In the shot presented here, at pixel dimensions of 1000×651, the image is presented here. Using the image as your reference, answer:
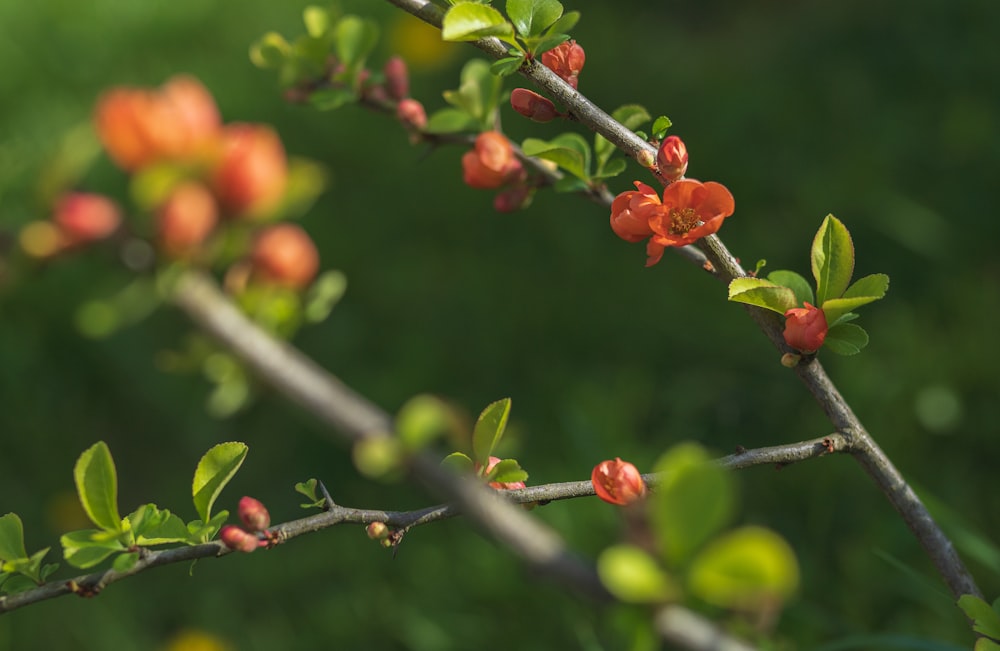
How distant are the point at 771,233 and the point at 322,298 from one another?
151 cm

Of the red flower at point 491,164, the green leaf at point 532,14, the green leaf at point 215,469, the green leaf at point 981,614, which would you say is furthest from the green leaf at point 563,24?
the green leaf at point 981,614

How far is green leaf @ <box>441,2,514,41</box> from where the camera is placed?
57 cm

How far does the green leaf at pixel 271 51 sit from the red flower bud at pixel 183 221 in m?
0.17

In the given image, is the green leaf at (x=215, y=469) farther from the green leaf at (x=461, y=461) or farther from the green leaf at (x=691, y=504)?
the green leaf at (x=691, y=504)

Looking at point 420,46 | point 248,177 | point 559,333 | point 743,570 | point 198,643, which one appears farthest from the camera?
point 420,46

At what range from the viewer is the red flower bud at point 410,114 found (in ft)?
2.94

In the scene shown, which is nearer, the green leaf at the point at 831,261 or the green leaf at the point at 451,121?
the green leaf at the point at 831,261

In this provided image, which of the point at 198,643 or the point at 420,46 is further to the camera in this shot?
the point at 420,46

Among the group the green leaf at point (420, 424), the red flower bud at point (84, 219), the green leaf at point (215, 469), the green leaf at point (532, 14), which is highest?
the green leaf at point (532, 14)

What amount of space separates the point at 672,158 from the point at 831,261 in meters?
0.14

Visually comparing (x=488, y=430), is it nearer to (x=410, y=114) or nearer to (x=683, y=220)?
(x=683, y=220)

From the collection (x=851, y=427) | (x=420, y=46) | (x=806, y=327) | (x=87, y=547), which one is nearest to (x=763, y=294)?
(x=806, y=327)

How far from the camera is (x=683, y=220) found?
67 centimetres

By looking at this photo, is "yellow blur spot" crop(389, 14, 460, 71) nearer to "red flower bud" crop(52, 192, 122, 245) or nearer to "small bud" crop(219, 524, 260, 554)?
"red flower bud" crop(52, 192, 122, 245)
